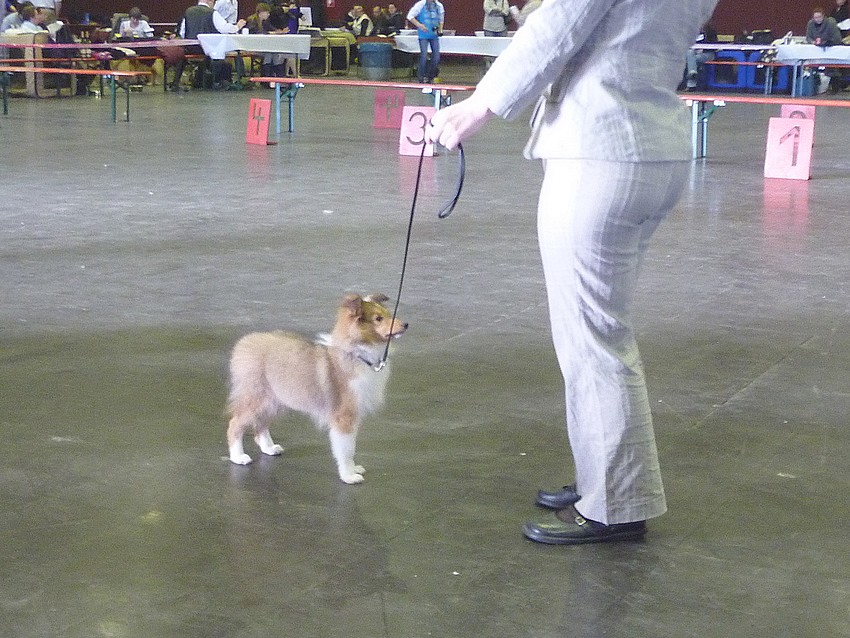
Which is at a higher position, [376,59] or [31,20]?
[31,20]

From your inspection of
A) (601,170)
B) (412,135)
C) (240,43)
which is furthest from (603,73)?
(240,43)

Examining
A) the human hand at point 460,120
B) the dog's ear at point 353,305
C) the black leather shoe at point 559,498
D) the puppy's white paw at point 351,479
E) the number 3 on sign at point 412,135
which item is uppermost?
the human hand at point 460,120

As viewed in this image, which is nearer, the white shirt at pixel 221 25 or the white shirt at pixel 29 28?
the white shirt at pixel 29 28

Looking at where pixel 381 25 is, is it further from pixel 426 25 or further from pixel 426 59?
pixel 426 25

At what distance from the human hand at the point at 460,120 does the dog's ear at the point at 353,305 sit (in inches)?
26.1

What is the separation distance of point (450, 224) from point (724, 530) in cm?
481

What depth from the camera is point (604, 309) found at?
267 cm

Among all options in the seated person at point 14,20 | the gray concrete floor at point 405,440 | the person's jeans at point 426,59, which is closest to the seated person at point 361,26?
the person's jeans at point 426,59

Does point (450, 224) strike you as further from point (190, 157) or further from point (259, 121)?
point (259, 121)

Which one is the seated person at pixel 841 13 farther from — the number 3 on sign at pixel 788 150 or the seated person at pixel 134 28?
the seated person at pixel 134 28

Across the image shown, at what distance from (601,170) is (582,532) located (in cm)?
91

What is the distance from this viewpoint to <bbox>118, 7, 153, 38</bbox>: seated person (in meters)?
20.8

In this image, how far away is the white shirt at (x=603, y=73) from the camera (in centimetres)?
246

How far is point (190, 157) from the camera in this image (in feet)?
35.6
